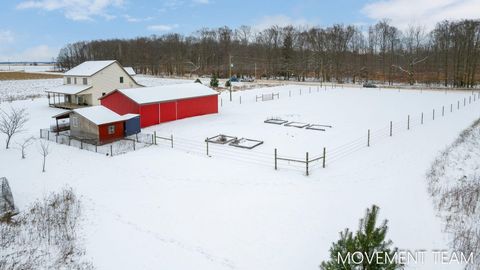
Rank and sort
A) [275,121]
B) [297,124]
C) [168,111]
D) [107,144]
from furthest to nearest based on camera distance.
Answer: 1. [168,111]
2. [275,121]
3. [297,124]
4. [107,144]

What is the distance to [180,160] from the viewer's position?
19.2m

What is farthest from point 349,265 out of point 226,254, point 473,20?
point 473,20

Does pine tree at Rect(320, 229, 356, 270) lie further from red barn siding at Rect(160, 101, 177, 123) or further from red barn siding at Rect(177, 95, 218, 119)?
red barn siding at Rect(177, 95, 218, 119)

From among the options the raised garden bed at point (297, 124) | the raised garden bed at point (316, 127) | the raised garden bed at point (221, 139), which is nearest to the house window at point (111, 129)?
the raised garden bed at point (221, 139)

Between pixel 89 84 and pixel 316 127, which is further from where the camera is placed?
pixel 89 84

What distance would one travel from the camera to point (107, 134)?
77.6 ft

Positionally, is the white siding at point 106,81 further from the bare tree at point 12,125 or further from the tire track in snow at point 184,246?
the tire track in snow at point 184,246

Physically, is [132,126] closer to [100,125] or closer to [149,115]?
[100,125]

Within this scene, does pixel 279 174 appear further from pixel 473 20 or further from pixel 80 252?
pixel 473 20

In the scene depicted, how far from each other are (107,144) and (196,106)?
11.1 m

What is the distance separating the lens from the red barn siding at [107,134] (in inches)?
912

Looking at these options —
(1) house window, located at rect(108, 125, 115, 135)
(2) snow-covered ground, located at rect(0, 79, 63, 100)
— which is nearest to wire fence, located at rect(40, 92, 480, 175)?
(1) house window, located at rect(108, 125, 115, 135)

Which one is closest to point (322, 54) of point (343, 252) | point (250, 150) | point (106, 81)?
point (106, 81)

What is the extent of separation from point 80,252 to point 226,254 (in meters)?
4.16
